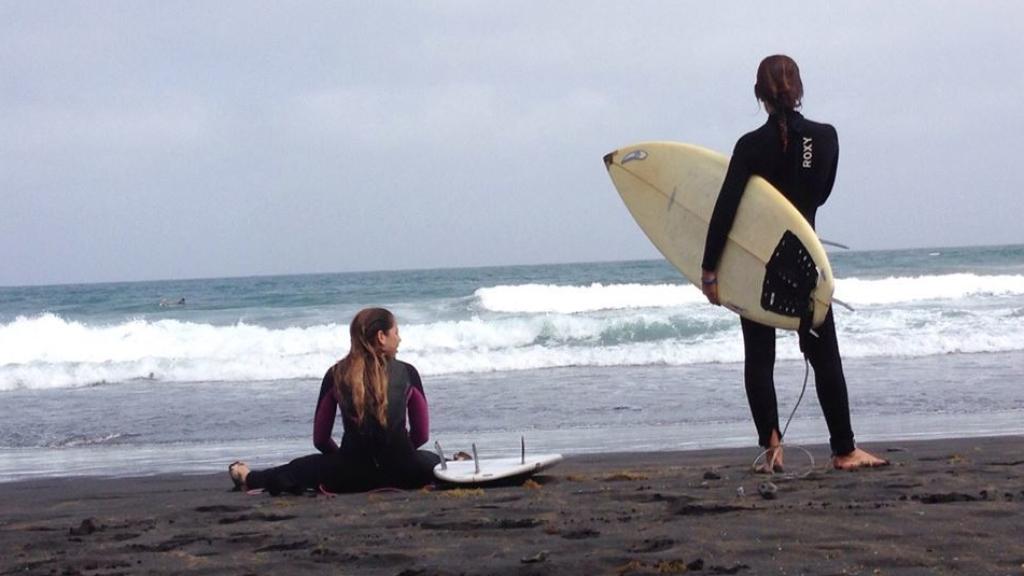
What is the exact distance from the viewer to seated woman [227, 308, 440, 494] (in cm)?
489

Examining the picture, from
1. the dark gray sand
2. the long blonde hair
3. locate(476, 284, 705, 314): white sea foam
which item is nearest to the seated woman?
the long blonde hair

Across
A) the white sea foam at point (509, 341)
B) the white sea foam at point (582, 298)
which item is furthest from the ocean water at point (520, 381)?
the white sea foam at point (582, 298)

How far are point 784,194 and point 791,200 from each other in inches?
1.4

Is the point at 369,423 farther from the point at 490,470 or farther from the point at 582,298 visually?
the point at 582,298

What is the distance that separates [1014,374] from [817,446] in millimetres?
4738

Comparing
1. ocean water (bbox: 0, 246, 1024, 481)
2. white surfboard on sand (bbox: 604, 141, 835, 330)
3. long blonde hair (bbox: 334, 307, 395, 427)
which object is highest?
white surfboard on sand (bbox: 604, 141, 835, 330)

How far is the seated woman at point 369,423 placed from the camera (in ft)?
16.0

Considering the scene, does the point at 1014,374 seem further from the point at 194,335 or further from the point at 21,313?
the point at 21,313

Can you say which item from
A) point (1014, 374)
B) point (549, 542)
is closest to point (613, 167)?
point (549, 542)

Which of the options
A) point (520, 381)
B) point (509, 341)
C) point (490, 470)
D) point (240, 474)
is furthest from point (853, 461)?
point (509, 341)

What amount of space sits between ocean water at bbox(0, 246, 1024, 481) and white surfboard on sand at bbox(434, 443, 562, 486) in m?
1.70

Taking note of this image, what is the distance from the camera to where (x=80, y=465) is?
7.27 m

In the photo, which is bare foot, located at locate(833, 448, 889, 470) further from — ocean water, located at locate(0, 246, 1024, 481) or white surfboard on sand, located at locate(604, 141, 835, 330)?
ocean water, located at locate(0, 246, 1024, 481)

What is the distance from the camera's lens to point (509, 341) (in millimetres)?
18062
